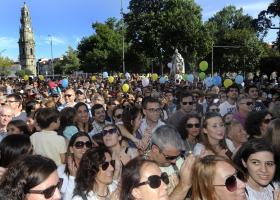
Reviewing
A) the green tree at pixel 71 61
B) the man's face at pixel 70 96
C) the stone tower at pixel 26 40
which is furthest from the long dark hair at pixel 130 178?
the stone tower at pixel 26 40

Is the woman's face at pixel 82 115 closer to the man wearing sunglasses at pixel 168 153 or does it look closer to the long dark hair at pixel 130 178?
the man wearing sunglasses at pixel 168 153

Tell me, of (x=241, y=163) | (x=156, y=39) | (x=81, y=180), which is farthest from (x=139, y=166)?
(x=156, y=39)

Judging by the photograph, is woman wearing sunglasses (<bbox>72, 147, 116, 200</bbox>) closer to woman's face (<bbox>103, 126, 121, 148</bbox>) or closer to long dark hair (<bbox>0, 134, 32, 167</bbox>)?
long dark hair (<bbox>0, 134, 32, 167</bbox>)

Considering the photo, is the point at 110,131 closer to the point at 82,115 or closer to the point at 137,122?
the point at 137,122

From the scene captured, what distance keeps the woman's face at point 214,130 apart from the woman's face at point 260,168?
112 cm

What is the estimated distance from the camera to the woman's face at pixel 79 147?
420cm

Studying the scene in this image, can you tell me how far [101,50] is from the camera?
181ft

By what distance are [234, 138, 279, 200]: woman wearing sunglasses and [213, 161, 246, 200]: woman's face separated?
548 millimetres

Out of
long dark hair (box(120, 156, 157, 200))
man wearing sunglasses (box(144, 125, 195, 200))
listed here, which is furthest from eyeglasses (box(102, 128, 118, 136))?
long dark hair (box(120, 156, 157, 200))

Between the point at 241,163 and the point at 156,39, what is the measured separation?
116 ft

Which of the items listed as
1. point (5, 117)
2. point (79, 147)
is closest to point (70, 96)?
point (5, 117)

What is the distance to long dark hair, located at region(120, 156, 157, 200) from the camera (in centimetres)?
277

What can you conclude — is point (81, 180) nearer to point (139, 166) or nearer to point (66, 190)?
point (66, 190)

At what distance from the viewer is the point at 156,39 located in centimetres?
3844
